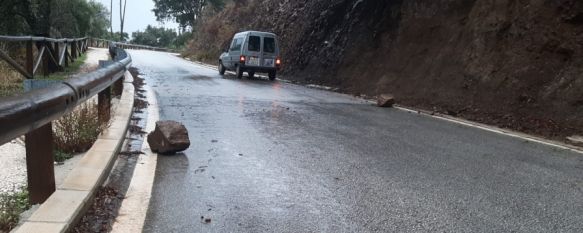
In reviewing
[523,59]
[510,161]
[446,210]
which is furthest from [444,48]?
[446,210]

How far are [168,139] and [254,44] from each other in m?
16.6

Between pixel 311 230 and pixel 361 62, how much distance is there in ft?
51.4

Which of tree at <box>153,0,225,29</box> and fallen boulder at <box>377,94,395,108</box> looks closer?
fallen boulder at <box>377,94,395,108</box>

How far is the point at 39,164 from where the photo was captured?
3965 millimetres

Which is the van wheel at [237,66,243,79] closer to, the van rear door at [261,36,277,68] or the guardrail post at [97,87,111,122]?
the van rear door at [261,36,277,68]

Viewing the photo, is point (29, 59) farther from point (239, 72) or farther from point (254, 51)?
point (254, 51)

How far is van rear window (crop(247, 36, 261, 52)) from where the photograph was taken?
74.0ft

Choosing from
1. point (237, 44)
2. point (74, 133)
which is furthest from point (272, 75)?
point (74, 133)

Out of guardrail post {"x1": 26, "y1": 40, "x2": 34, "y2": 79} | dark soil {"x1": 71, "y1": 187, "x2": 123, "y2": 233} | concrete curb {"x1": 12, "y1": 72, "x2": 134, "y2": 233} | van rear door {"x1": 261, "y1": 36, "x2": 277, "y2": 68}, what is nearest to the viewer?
concrete curb {"x1": 12, "y1": 72, "x2": 134, "y2": 233}

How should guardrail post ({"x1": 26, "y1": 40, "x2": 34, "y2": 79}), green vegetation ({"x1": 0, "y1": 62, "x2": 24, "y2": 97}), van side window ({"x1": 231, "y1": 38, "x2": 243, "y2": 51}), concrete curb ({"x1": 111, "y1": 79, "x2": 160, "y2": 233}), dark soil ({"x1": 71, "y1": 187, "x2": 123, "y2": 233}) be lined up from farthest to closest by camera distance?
van side window ({"x1": 231, "y1": 38, "x2": 243, "y2": 51})
guardrail post ({"x1": 26, "y1": 40, "x2": 34, "y2": 79})
green vegetation ({"x1": 0, "y1": 62, "x2": 24, "y2": 97})
concrete curb ({"x1": 111, "y1": 79, "x2": 160, "y2": 233})
dark soil ({"x1": 71, "y1": 187, "x2": 123, "y2": 233})

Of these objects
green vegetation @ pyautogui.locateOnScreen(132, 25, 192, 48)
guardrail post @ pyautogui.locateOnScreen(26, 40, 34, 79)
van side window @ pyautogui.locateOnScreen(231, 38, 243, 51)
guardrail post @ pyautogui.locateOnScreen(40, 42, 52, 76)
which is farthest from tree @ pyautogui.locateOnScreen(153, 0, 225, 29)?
guardrail post @ pyautogui.locateOnScreen(26, 40, 34, 79)

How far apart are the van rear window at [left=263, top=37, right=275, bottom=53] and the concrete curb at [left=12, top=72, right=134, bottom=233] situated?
1624cm

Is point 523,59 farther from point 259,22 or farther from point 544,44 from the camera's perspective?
point 259,22

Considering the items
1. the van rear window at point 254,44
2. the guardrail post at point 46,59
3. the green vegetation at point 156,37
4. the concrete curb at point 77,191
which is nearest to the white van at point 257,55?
the van rear window at point 254,44
